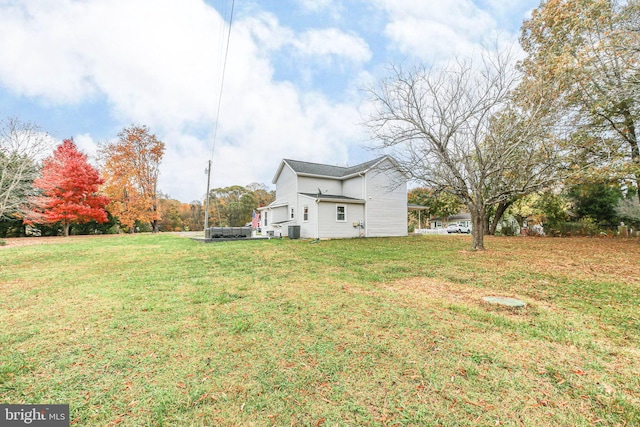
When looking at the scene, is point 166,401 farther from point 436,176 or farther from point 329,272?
point 436,176

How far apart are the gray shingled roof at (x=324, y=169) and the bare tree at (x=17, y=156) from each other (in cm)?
1662

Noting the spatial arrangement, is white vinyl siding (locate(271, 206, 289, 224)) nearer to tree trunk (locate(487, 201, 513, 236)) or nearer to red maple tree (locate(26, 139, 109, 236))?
red maple tree (locate(26, 139, 109, 236))

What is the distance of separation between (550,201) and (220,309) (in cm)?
2796

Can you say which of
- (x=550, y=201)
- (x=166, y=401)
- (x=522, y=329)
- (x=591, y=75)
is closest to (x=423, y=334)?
(x=522, y=329)

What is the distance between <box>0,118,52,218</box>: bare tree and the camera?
54.7ft

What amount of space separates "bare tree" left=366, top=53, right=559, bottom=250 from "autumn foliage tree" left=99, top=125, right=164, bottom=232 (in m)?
24.0

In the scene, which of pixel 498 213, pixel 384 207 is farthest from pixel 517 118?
pixel 498 213

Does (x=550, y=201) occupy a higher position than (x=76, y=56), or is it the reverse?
(x=76, y=56)

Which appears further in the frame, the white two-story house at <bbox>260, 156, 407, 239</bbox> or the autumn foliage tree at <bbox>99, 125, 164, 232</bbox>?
the autumn foliage tree at <bbox>99, 125, 164, 232</bbox>

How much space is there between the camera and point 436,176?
11617 millimetres

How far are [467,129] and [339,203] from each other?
27.4 feet

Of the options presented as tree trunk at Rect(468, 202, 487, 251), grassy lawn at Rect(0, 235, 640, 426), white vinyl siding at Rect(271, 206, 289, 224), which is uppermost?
white vinyl siding at Rect(271, 206, 289, 224)

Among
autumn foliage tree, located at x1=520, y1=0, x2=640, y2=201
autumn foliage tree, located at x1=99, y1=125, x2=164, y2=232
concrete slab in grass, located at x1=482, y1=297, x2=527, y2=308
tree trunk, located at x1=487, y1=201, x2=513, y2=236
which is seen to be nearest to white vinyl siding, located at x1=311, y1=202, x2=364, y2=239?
autumn foliage tree, located at x1=520, y1=0, x2=640, y2=201

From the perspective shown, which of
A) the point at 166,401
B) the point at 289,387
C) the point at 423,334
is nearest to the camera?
the point at 166,401
